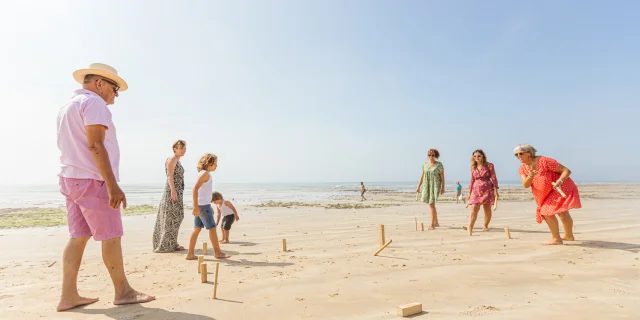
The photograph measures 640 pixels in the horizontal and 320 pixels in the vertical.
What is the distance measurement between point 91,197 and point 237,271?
2.14m

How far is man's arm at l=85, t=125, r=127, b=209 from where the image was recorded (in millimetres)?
3037

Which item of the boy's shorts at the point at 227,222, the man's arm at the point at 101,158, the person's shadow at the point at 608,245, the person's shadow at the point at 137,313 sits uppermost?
the man's arm at the point at 101,158

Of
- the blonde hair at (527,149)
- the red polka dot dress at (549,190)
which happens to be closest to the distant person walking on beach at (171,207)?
the blonde hair at (527,149)

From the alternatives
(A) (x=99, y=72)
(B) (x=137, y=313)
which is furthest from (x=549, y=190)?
(A) (x=99, y=72)

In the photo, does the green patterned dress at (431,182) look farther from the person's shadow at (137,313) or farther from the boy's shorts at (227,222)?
the person's shadow at (137,313)

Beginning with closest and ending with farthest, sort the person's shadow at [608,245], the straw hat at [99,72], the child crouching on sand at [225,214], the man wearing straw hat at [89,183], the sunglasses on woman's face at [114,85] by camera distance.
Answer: the man wearing straw hat at [89,183] → the straw hat at [99,72] → the sunglasses on woman's face at [114,85] → the person's shadow at [608,245] → the child crouching on sand at [225,214]

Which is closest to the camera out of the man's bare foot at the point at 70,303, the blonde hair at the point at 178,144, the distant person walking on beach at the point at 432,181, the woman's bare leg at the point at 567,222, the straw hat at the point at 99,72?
the man's bare foot at the point at 70,303

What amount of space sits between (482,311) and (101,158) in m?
3.53

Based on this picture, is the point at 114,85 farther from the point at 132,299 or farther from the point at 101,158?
the point at 132,299

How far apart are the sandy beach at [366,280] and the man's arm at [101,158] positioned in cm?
108

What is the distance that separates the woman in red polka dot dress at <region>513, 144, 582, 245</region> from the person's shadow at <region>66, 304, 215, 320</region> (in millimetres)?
5701

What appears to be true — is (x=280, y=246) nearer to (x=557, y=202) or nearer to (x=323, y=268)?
(x=323, y=268)

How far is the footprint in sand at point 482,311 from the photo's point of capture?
2807 millimetres

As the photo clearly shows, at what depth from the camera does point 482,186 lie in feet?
26.3
